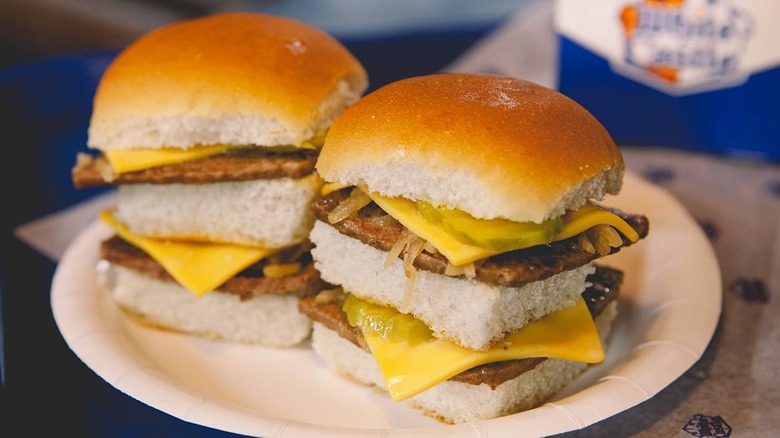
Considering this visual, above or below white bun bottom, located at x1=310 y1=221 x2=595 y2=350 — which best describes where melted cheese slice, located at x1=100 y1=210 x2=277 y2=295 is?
below

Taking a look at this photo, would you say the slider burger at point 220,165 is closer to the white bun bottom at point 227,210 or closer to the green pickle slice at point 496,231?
the white bun bottom at point 227,210

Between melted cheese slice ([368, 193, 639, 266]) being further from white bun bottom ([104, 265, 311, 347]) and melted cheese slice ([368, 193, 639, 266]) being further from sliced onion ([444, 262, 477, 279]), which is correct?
white bun bottom ([104, 265, 311, 347])

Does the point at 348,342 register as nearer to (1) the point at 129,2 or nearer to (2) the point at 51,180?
(2) the point at 51,180

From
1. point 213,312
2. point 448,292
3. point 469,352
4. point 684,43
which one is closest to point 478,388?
point 469,352

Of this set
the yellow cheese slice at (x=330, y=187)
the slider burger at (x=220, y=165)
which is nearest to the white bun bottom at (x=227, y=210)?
the slider burger at (x=220, y=165)

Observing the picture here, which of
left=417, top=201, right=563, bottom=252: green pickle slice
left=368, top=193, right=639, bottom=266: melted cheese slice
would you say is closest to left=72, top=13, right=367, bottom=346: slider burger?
left=368, top=193, right=639, bottom=266: melted cheese slice
